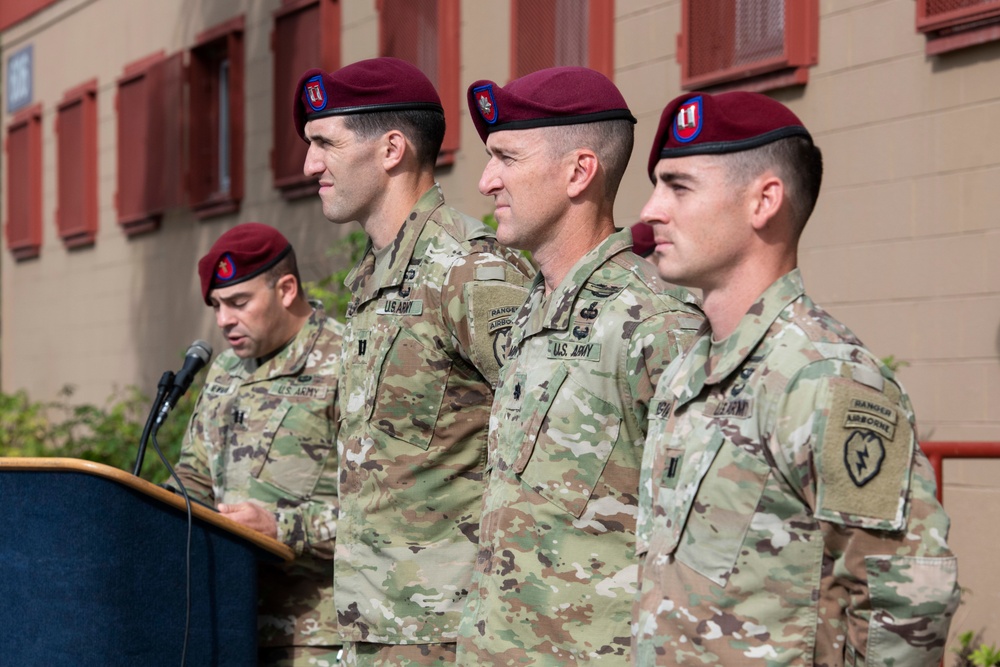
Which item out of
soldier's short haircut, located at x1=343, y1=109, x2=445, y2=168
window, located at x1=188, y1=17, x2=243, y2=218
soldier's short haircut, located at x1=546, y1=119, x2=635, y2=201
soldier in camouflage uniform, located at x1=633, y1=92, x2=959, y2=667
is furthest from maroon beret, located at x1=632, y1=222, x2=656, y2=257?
window, located at x1=188, y1=17, x2=243, y2=218

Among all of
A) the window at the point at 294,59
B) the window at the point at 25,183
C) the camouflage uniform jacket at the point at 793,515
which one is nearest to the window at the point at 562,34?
the window at the point at 294,59

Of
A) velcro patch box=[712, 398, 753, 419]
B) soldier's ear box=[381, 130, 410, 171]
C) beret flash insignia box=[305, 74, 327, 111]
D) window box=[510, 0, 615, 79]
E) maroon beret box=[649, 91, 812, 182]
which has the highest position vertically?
window box=[510, 0, 615, 79]

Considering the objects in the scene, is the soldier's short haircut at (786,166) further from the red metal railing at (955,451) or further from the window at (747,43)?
the window at (747,43)

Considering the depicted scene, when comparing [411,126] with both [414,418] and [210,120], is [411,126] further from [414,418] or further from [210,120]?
[210,120]

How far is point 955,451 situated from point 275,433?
217 centimetres

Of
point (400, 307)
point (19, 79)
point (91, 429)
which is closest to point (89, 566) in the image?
point (400, 307)

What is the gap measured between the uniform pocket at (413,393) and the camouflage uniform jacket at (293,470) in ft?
2.27

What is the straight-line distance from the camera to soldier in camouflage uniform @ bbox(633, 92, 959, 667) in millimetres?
2104

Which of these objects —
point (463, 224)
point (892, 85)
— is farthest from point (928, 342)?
point (463, 224)

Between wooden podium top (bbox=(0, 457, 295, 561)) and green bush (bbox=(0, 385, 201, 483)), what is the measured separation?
5.08m

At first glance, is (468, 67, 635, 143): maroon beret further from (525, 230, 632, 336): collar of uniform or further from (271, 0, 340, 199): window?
(271, 0, 340, 199): window

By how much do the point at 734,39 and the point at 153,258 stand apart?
761 cm

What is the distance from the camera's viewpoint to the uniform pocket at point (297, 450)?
165 inches

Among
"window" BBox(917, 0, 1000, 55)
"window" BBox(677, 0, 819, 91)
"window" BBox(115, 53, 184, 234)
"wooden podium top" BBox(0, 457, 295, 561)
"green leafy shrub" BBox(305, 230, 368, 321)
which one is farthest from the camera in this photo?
"window" BBox(115, 53, 184, 234)
